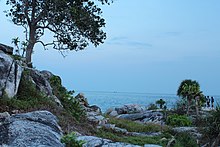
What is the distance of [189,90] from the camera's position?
33000 millimetres

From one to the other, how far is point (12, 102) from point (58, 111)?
168 cm

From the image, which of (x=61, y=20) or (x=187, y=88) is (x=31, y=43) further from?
(x=187, y=88)

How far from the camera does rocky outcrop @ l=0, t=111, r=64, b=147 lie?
5629mm

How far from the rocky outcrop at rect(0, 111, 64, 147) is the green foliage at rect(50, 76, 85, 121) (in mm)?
5082

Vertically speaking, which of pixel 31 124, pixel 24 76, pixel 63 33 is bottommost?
pixel 31 124

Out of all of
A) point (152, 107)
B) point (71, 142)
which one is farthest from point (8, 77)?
point (152, 107)

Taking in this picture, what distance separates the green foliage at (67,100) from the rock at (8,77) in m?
2.88

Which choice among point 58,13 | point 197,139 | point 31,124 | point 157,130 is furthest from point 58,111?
point 58,13

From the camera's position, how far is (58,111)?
411 inches

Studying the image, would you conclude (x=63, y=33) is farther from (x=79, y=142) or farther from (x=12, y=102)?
(x=79, y=142)

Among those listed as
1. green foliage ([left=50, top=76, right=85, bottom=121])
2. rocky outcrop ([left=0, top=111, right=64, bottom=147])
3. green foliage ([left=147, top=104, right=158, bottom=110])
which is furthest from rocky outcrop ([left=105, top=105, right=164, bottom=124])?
rocky outcrop ([left=0, top=111, right=64, bottom=147])

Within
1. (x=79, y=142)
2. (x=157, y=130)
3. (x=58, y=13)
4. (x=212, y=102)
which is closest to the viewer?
(x=79, y=142)

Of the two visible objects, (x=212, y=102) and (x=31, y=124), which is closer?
(x=31, y=124)

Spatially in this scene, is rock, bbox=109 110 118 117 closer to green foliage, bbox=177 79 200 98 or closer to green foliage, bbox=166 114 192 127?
green foliage, bbox=177 79 200 98
